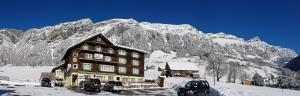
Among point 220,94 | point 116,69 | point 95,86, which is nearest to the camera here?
point 220,94

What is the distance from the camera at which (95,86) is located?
60.0 m

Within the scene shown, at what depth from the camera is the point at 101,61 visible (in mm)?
115000

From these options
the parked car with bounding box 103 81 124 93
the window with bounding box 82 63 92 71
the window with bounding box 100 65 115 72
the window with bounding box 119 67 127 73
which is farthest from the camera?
the window with bounding box 119 67 127 73

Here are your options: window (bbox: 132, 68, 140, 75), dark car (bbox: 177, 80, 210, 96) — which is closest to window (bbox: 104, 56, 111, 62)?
window (bbox: 132, 68, 140, 75)

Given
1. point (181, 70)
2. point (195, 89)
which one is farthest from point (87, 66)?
point (181, 70)

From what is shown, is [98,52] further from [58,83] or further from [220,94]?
[220,94]

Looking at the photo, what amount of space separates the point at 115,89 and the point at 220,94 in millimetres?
14540

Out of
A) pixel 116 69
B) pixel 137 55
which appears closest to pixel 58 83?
pixel 116 69

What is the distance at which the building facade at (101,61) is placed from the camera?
110 metres

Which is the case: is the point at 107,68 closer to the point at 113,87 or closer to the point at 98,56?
the point at 98,56

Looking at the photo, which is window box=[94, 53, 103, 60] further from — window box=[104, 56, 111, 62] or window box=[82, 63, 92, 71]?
window box=[82, 63, 92, 71]

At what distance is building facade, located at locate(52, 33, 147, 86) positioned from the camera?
4316 inches

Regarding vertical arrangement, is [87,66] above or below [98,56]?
below

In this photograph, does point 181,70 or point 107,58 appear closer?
point 107,58
